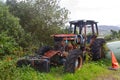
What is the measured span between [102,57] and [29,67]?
188 inches

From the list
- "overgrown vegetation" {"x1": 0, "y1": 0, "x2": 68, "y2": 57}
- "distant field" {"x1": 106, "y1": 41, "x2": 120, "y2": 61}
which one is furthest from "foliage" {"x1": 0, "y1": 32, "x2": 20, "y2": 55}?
"distant field" {"x1": 106, "y1": 41, "x2": 120, "y2": 61}

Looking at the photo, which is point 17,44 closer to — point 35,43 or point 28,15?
point 35,43

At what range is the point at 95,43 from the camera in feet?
39.3

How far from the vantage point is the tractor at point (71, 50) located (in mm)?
9359

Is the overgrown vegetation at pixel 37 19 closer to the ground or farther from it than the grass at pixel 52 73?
farther from it

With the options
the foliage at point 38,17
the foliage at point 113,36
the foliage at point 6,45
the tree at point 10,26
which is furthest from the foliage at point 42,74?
the foliage at point 113,36

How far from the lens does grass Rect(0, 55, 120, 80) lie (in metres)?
6.49

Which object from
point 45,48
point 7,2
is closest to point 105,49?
point 45,48

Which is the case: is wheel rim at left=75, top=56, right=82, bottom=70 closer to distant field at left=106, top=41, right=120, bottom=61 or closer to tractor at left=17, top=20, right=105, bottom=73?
tractor at left=17, top=20, right=105, bottom=73

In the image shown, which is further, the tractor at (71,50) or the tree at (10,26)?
the tree at (10,26)

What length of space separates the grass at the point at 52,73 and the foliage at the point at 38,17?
527 cm

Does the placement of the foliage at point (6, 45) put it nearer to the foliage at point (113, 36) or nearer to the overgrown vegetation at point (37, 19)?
the overgrown vegetation at point (37, 19)

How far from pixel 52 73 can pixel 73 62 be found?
84 cm

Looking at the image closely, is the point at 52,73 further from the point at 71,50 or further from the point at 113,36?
the point at 113,36
